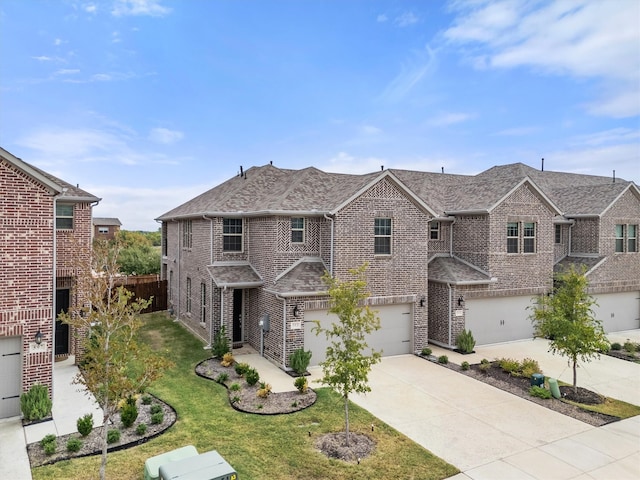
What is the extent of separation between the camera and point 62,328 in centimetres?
1452

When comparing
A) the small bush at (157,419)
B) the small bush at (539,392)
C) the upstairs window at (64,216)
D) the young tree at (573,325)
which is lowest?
the small bush at (539,392)

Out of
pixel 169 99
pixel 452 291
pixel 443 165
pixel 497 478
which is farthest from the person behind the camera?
pixel 443 165

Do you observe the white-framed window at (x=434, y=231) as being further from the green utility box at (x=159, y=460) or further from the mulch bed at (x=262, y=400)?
the green utility box at (x=159, y=460)

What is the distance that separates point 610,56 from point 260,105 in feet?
59.5

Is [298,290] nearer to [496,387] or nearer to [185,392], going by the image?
[185,392]

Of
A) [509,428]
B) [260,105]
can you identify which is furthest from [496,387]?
[260,105]

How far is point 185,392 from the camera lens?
1163cm

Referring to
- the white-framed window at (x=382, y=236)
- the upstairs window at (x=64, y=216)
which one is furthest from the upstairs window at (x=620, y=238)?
the upstairs window at (x=64, y=216)

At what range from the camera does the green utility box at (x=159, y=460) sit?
6.54 metres

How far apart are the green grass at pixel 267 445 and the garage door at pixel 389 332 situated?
2.85 m

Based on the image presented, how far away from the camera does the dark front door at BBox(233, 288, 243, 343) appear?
56.5ft

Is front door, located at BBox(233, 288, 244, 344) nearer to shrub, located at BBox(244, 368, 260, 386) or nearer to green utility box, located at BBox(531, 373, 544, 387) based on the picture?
shrub, located at BBox(244, 368, 260, 386)

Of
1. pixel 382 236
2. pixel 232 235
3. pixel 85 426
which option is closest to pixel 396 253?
pixel 382 236

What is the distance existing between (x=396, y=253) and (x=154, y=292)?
54.6ft
